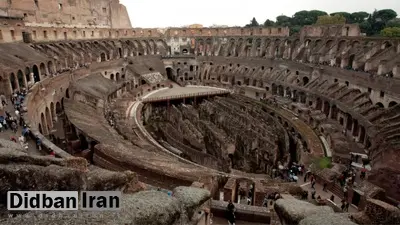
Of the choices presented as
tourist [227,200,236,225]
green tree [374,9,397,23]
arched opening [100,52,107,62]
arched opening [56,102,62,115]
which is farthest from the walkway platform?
green tree [374,9,397,23]

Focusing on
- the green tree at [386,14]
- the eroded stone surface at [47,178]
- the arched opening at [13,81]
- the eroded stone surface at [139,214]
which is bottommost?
the eroded stone surface at [139,214]

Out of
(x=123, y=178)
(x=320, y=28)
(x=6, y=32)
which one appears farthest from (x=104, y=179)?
(x=320, y=28)

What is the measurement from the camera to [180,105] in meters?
37.2

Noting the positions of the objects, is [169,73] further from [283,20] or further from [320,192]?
[283,20]

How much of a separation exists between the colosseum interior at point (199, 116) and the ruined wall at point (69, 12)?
28 centimetres

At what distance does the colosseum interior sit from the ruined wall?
0.28m

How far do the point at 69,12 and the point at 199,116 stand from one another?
31.6 metres

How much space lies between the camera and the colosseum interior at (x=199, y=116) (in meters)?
8.37

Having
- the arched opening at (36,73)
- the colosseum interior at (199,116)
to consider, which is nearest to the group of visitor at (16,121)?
the colosseum interior at (199,116)

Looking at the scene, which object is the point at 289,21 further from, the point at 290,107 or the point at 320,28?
the point at 290,107

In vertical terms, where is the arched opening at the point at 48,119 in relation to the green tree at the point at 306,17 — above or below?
below

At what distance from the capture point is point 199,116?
33781 millimetres

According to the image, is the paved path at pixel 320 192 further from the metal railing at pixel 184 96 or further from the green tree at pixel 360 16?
the green tree at pixel 360 16

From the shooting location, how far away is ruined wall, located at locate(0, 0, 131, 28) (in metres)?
39.8
